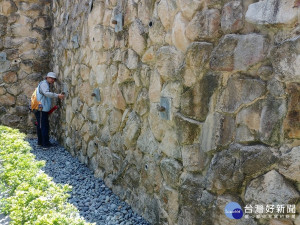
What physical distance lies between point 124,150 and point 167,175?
0.78 meters

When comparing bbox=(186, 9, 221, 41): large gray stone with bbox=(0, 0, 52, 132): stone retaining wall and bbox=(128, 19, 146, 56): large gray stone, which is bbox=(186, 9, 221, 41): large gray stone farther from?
bbox=(0, 0, 52, 132): stone retaining wall

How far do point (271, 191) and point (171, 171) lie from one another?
78cm

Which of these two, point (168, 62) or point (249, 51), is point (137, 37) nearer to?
point (168, 62)

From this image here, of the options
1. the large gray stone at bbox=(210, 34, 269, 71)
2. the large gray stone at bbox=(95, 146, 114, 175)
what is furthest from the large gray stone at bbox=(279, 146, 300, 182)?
the large gray stone at bbox=(95, 146, 114, 175)

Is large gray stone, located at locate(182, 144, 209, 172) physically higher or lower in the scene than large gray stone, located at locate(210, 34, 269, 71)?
lower

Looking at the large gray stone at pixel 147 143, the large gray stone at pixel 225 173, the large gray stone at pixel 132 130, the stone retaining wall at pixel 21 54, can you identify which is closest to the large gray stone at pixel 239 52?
the large gray stone at pixel 225 173

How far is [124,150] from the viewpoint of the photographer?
2.88m

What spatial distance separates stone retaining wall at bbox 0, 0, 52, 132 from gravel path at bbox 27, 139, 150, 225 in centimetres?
161

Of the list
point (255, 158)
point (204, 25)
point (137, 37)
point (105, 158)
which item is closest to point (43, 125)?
point (105, 158)

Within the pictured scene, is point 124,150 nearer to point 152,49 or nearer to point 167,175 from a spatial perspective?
point 167,175

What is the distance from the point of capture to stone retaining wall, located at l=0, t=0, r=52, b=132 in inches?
215

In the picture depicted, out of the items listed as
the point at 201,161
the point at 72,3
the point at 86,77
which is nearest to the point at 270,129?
the point at 201,161

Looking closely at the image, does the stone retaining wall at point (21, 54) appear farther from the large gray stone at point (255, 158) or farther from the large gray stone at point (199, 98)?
the large gray stone at point (255, 158)

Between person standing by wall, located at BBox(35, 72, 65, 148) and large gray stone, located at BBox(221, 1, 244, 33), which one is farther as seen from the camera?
person standing by wall, located at BBox(35, 72, 65, 148)
